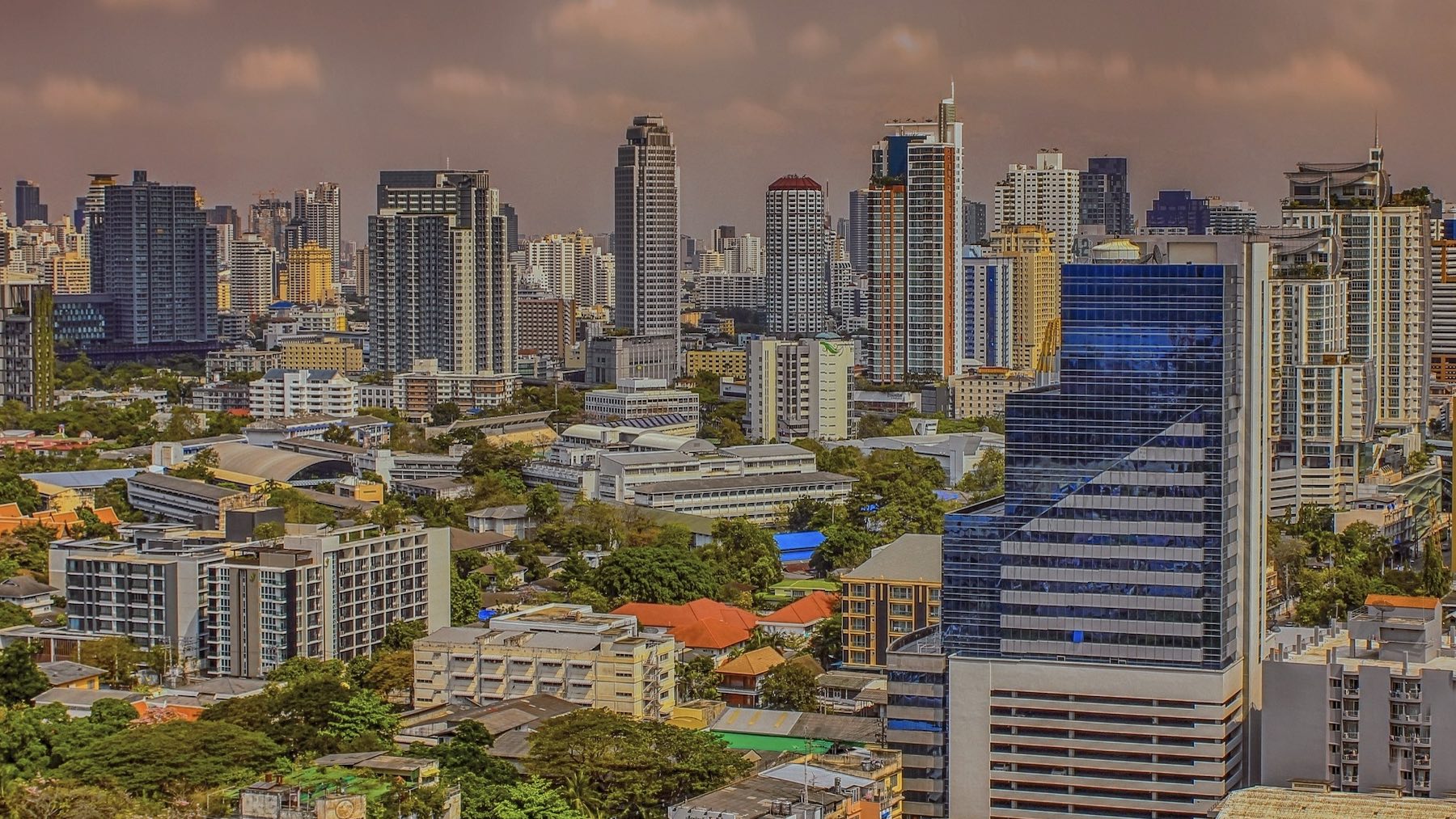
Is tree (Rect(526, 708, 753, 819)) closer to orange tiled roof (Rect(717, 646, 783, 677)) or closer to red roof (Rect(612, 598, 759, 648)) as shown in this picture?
orange tiled roof (Rect(717, 646, 783, 677))

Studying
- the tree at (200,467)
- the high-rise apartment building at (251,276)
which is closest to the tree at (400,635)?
the tree at (200,467)

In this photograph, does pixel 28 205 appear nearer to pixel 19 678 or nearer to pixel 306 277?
pixel 306 277

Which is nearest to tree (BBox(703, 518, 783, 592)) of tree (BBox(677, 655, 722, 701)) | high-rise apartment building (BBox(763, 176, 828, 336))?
tree (BBox(677, 655, 722, 701))

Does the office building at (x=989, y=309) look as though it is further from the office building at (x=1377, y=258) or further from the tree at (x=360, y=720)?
the tree at (x=360, y=720)

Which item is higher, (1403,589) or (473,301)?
(473,301)

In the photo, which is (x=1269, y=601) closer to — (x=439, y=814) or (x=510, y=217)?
(x=439, y=814)

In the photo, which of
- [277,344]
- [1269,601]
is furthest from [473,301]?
[1269,601]
